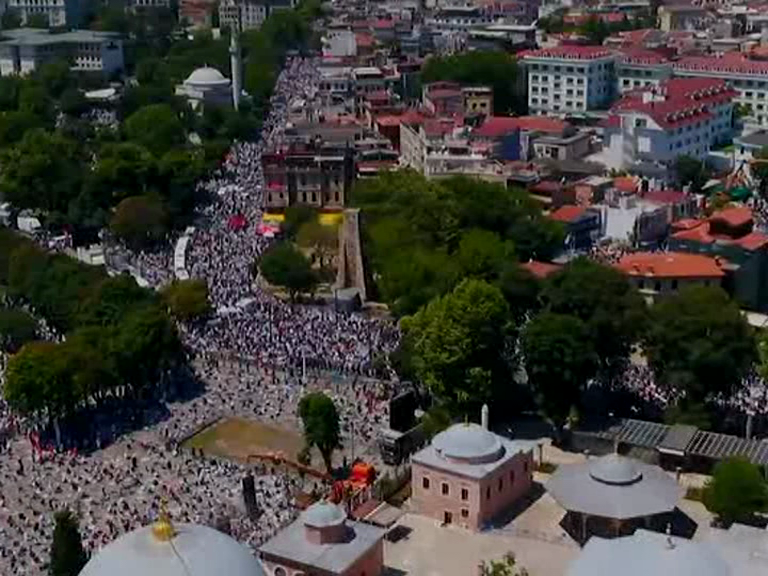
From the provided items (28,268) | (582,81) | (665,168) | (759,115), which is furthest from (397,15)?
(28,268)

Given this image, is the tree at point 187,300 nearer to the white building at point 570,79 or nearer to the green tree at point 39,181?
the green tree at point 39,181

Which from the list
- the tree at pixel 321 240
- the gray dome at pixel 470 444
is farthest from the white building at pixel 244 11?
the gray dome at pixel 470 444

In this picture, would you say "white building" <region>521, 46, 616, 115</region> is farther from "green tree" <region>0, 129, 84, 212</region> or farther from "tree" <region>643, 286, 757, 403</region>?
"tree" <region>643, 286, 757, 403</region>

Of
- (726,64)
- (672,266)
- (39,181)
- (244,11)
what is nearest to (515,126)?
(726,64)

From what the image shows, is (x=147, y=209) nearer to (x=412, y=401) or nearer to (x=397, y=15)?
(x=412, y=401)

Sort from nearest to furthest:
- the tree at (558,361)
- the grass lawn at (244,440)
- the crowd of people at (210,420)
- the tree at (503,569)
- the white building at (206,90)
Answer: the tree at (503,569)
the crowd of people at (210,420)
the tree at (558,361)
the grass lawn at (244,440)
the white building at (206,90)
